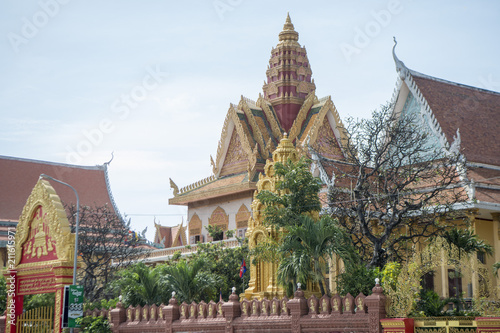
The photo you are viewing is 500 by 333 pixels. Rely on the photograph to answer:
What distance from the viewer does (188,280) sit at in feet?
77.3

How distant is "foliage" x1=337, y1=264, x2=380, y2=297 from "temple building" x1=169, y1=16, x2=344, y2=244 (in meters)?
18.6

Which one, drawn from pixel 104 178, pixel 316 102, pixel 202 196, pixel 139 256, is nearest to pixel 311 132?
pixel 316 102

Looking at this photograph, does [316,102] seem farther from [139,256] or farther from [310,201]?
[310,201]

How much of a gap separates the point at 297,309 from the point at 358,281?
1718 mm

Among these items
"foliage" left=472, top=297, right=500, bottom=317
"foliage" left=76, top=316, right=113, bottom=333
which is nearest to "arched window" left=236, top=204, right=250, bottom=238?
"foliage" left=76, top=316, right=113, bottom=333

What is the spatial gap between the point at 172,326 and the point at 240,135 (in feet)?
63.4

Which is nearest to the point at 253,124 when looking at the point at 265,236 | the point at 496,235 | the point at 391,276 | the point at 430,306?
the point at 496,235

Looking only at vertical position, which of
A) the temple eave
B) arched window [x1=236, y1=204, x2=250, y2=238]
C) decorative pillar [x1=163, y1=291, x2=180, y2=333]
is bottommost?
decorative pillar [x1=163, y1=291, x2=180, y2=333]

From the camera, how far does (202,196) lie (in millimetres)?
38531

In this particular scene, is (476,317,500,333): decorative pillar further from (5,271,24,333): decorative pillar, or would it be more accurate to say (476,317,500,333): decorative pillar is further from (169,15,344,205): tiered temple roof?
(169,15,344,205): tiered temple roof

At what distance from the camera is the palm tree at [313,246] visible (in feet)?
58.4

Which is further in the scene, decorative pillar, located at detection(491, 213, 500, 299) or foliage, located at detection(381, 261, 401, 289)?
decorative pillar, located at detection(491, 213, 500, 299)

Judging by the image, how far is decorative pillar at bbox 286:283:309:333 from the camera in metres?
17.1

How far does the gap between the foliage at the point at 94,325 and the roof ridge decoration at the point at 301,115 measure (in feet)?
60.9
